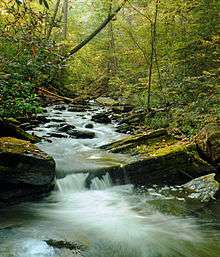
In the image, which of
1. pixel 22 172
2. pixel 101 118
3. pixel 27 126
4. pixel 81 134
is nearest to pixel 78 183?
pixel 22 172

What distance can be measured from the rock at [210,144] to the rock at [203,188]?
420 millimetres

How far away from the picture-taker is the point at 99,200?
7148mm

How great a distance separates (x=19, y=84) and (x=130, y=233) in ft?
11.8

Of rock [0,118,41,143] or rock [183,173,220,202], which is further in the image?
rock [0,118,41,143]

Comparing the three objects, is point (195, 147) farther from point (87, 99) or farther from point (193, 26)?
point (87, 99)

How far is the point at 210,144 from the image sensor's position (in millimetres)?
8188

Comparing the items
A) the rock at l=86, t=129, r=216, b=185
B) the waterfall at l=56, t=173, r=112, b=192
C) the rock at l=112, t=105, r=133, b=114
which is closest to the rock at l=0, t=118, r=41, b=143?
the waterfall at l=56, t=173, r=112, b=192

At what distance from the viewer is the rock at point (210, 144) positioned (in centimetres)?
809

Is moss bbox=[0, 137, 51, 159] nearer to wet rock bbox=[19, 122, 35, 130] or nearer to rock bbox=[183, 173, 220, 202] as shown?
rock bbox=[183, 173, 220, 202]

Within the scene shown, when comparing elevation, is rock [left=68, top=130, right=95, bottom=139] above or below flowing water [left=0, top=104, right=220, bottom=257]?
above

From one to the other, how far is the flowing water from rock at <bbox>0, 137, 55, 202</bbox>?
24 cm

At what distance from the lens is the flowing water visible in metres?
4.98

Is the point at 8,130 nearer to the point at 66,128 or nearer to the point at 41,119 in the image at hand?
the point at 66,128

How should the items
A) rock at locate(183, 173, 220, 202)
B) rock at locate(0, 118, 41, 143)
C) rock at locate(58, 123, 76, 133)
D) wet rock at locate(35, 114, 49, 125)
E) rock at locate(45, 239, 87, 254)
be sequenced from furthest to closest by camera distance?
wet rock at locate(35, 114, 49, 125), rock at locate(58, 123, 76, 133), rock at locate(0, 118, 41, 143), rock at locate(183, 173, 220, 202), rock at locate(45, 239, 87, 254)
